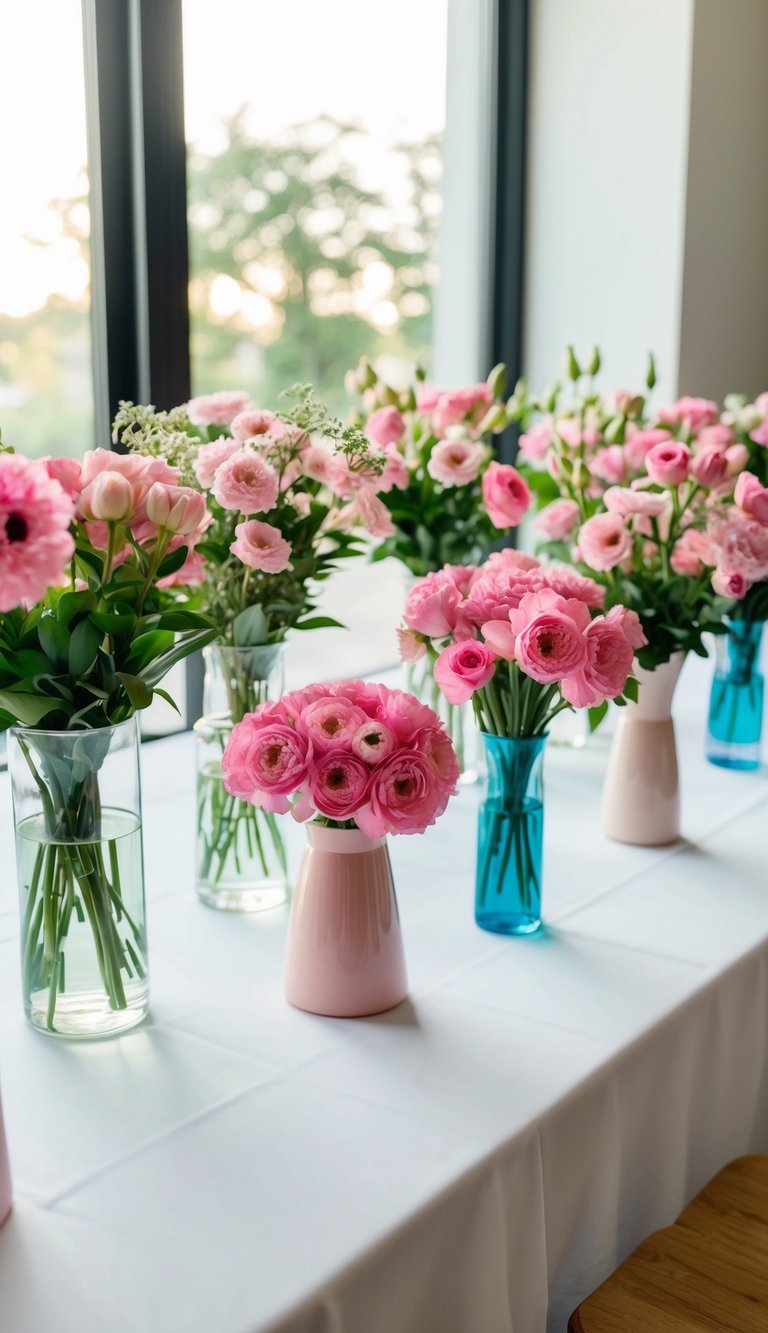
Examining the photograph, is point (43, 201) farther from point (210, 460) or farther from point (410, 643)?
point (410, 643)

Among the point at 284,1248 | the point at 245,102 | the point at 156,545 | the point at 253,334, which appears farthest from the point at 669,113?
the point at 284,1248

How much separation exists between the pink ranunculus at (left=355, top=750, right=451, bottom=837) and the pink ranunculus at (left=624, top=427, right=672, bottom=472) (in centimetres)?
81

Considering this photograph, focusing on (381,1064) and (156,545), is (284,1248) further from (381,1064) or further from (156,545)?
(156,545)

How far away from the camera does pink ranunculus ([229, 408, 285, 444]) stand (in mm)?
1143

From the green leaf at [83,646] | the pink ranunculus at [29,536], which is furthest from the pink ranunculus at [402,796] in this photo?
the pink ranunculus at [29,536]

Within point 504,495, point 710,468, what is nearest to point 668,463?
point 710,468

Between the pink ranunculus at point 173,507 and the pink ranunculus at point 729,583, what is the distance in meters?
0.64

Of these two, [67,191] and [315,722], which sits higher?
[67,191]

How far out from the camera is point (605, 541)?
1378 mm

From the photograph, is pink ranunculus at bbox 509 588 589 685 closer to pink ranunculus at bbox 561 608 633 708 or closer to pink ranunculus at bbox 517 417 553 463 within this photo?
pink ranunculus at bbox 561 608 633 708

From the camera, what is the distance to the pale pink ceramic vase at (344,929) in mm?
1019

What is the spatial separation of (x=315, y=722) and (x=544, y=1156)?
1.12 ft

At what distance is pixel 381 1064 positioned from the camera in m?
0.98

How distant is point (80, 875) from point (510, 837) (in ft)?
1.33
